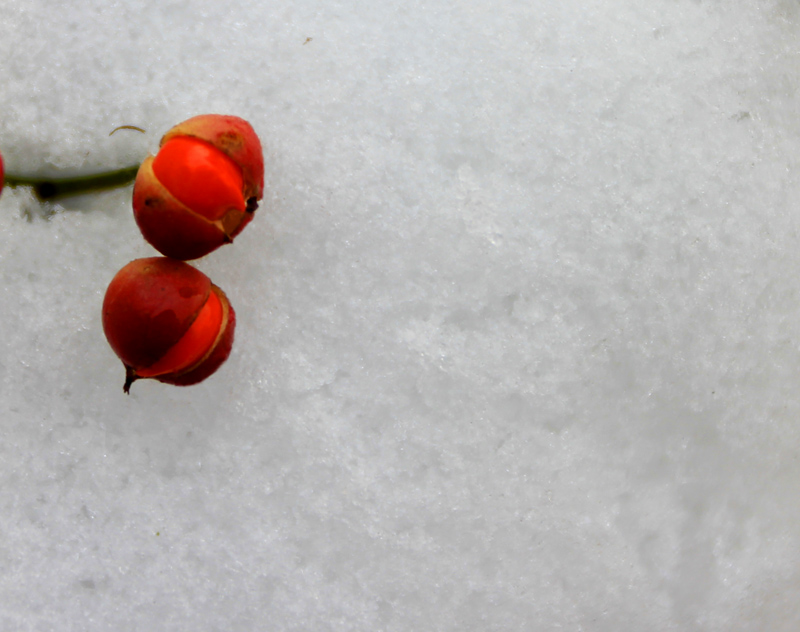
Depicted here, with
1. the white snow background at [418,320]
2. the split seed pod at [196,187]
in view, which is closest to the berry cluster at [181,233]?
the split seed pod at [196,187]

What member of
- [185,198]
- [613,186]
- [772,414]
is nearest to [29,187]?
[185,198]

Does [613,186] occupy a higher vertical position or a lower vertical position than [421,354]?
higher

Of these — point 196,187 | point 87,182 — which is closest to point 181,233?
point 196,187

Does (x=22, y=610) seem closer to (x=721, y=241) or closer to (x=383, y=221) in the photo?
(x=383, y=221)

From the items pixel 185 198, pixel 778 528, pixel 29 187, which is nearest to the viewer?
pixel 185 198

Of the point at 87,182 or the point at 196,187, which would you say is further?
the point at 87,182

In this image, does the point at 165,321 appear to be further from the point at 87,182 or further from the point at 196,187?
the point at 87,182

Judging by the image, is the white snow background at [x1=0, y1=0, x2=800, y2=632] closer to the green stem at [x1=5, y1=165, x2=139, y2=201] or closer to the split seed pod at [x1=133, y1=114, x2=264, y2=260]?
the green stem at [x1=5, y1=165, x2=139, y2=201]

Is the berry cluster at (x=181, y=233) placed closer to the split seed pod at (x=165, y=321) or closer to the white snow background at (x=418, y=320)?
the split seed pod at (x=165, y=321)
